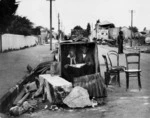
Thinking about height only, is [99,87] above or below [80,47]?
below

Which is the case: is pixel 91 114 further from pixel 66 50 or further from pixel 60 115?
pixel 66 50

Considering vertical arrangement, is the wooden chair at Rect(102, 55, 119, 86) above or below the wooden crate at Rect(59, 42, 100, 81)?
below

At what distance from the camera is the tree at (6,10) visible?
2923cm

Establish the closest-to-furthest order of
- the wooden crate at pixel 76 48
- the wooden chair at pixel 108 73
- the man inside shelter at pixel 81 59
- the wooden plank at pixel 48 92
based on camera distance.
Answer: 1. the wooden plank at pixel 48 92
2. the man inside shelter at pixel 81 59
3. the wooden crate at pixel 76 48
4. the wooden chair at pixel 108 73

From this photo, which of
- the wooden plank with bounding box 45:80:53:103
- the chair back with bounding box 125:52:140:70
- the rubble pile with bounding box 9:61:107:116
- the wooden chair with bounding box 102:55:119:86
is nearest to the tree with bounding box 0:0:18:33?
the chair back with bounding box 125:52:140:70

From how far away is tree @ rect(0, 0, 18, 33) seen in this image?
29.2 metres

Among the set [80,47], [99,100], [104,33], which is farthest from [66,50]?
[104,33]

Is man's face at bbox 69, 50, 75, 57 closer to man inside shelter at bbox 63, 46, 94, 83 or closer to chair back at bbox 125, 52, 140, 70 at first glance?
man inside shelter at bbox 63, 46, 94, 83

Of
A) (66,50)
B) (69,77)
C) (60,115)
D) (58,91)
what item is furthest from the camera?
(66,50)

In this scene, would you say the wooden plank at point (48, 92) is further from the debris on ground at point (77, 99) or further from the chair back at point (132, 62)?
the chair back at point (132, 62)

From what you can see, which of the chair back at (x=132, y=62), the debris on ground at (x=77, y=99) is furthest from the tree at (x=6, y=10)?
the debris on ground at (x=77, y=99)

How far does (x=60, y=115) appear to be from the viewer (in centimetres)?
709

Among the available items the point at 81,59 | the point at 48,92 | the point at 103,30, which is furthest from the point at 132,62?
the point at 103,30

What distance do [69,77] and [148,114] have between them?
3.74 metres
